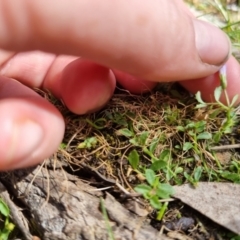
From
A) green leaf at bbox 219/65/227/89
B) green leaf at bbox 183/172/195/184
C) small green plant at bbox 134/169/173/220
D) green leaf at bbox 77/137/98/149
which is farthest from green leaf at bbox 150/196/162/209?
green leaf at bbox 219/65/227/89

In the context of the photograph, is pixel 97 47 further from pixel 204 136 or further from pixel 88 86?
pixel 204 136

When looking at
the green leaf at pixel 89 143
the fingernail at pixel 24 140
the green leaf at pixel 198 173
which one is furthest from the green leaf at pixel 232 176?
the fingernail at pixel 24 140

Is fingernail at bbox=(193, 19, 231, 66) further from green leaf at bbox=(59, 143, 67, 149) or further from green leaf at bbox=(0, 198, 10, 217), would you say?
green leaf at bbox=(0, 198, 10, 217)

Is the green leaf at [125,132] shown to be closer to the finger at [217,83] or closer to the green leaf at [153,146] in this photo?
the green leaf at [153,146]

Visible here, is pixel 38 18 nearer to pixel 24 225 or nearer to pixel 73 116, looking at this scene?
pixel 73 116

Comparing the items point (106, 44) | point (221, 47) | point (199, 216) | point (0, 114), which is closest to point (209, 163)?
point (199, 216)

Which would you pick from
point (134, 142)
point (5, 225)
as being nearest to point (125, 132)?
point (134, 142)
